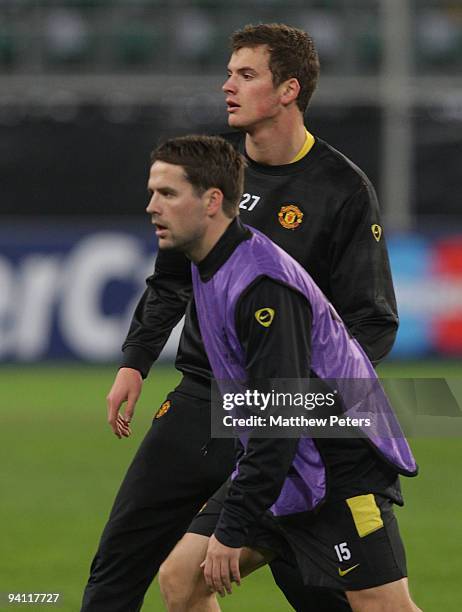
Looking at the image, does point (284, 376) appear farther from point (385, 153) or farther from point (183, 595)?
point (385, 153)

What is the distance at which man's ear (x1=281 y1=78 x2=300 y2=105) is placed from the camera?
5.10 metres

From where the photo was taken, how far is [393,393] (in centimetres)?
507

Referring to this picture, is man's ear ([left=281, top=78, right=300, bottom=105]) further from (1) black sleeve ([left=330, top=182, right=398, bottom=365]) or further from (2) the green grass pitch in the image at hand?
(2) the green grass pitch

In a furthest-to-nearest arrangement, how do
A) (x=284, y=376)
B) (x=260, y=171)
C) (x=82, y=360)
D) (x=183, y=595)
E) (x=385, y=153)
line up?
(x=385, y=153) → (x=82, y=360) → (x=260, y=171) → (x=183, y=595) → (x=284, y=376)

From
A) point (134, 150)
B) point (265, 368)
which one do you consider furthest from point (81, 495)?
point (134, 150)

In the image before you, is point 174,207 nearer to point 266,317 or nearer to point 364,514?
point 266,317

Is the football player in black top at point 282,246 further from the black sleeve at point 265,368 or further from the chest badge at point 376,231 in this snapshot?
the black sleeve at point 265,368

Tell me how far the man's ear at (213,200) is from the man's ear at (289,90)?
3.19 ft

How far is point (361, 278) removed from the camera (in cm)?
502

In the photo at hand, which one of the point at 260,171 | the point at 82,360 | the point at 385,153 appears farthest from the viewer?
the point at 385,153

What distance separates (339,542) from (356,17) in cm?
1675

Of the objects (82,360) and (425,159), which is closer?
(82,360)

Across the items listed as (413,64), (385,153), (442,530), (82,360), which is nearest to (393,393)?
(442,530)

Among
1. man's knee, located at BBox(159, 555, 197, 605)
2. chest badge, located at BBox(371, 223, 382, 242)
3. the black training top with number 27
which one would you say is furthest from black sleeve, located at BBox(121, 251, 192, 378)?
man's knee, located at BBox(159, 555, 197, 605)
